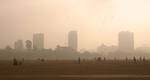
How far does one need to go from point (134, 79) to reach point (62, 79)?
7.51 meters

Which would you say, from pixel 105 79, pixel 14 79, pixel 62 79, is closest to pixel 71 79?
pixel 62 79

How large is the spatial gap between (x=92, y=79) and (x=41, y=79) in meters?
5.33

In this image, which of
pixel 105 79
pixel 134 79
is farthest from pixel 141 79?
pixel 105 79

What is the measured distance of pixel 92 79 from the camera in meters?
38.8

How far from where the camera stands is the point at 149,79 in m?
38.5

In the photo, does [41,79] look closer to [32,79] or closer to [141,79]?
[32,79]

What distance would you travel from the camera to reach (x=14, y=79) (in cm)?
3881

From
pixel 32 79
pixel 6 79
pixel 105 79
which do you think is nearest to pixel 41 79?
pixel 32 79

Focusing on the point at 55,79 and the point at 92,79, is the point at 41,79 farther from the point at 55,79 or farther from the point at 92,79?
the point at 92,79

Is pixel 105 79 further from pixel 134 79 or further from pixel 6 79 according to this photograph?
pixel 6 79

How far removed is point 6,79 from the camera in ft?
127

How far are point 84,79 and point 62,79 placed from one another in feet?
7.61

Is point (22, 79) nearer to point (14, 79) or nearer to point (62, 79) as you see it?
point (14, 79)

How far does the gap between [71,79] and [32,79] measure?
4.10 m
